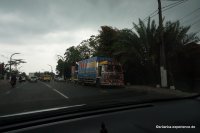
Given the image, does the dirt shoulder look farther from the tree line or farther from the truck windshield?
the truck windshield

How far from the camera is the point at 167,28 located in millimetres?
30984

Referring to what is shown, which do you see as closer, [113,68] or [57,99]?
[57,99]

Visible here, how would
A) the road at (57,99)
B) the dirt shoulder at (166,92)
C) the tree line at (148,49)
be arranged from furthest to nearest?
the tree line at (148,49), the dirt shoulder at (166,92), the road at (57,99)

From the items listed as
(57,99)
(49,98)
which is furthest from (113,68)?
(57,99)

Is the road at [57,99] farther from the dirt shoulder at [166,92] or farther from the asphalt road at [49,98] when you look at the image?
the dirt shoulder at [166,92]

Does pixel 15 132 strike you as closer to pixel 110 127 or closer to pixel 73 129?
pixel 73 129

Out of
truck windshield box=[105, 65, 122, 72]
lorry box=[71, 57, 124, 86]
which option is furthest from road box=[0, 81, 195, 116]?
truck windshield box=[105, 65, 122, 72]

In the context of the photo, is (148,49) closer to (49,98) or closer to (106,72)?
(106,72)

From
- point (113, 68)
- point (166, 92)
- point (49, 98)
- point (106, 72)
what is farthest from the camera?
point (113, 68)

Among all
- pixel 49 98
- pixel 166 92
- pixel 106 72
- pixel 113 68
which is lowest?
pixel 166 92

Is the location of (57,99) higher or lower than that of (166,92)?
higher

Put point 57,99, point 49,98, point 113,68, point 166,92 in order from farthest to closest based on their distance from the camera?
point 113,68
point 166,92
point 49,98
point 57,99

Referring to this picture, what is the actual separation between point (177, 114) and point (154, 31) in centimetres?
3002

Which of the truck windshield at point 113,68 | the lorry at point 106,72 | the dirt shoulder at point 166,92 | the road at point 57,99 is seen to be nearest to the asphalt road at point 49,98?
the road at point 57,99
